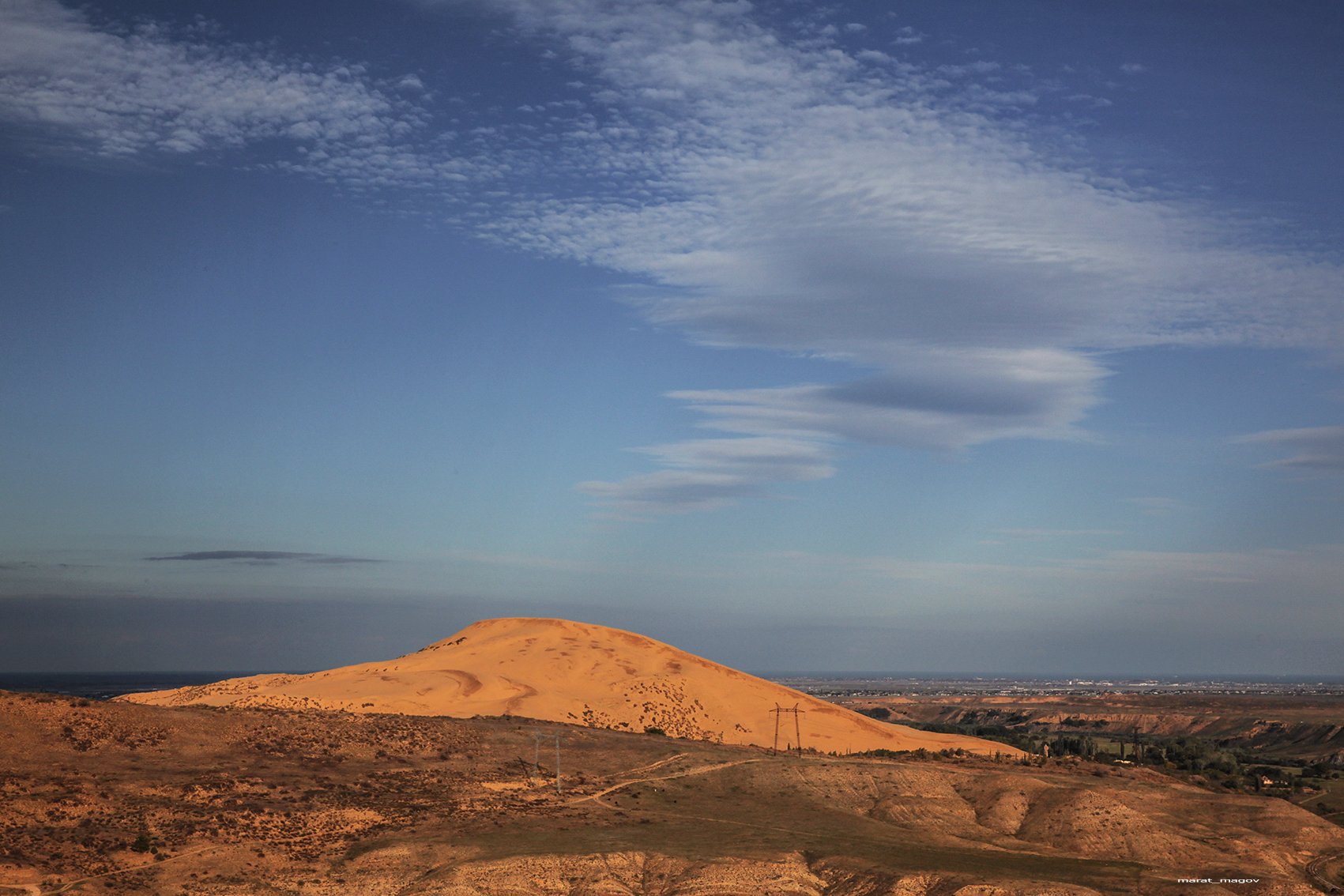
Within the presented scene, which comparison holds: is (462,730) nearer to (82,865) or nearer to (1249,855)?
(82,865)

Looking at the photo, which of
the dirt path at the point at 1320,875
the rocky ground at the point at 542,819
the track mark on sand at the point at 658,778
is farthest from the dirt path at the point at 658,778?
the dirt path at the point at 1320,875

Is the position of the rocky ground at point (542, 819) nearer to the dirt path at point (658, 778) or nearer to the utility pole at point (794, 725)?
the dirt path at point (658, 778)

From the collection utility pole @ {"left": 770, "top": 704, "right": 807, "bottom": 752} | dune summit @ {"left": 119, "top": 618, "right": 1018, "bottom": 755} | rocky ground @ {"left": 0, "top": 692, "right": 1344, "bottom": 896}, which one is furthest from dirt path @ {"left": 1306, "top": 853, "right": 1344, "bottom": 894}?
dune summit @ {"left": 119, "top": 618, "right": 1018, "bottom": 755}

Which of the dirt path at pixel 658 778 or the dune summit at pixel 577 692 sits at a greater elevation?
the dune summit at pixel 577 692

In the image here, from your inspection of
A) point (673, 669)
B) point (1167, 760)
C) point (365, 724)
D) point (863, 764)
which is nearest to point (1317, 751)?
point (1167, 760)

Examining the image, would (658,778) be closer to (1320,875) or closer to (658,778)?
(658,778)

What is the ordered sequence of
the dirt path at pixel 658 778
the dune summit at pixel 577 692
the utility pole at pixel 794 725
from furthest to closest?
the utility pole at pixel 794 725
the dune summit at pixel 577 692
the dirt path at pixel 658 778

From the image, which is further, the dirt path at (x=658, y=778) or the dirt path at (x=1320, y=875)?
the dirt path at (x=658, y=778)

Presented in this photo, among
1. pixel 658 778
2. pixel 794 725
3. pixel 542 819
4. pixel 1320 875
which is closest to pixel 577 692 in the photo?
pixel 794 725
